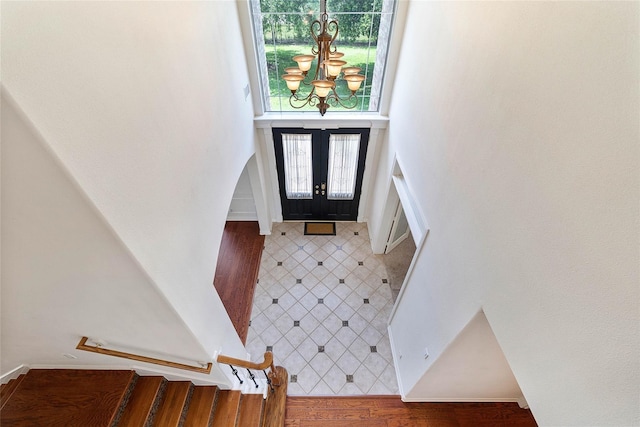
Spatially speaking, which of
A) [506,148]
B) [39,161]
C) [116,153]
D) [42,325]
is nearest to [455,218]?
[506,148]

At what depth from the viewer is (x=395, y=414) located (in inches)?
141

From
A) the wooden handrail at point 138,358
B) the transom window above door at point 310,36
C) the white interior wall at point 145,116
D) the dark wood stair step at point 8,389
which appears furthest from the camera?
the transom window above door at point 310,36

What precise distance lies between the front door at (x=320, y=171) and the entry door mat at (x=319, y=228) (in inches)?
5.0

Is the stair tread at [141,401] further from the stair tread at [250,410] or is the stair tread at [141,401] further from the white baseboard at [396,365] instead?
the white baseboard at [396,365]

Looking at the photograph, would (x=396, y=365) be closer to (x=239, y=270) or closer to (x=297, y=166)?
(x=239, y=270)

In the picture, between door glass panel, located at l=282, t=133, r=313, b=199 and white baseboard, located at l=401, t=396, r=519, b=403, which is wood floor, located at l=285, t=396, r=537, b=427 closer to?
white baseboard, located at l=401, t=396, r=519, b=403

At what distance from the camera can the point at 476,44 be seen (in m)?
2.05

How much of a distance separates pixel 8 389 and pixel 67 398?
45cm

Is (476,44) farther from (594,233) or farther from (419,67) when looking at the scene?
(594,233)

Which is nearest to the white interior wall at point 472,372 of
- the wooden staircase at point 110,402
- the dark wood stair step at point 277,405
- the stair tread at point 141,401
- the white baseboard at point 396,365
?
the white baseboard at point 396,365

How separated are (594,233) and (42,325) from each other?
295 centimetres

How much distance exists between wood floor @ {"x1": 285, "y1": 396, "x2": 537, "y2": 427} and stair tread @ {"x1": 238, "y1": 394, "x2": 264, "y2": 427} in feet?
1.80

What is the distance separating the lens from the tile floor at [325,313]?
4012 millimetres

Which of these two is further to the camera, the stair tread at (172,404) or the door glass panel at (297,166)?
the door glass panel at (297,166)
